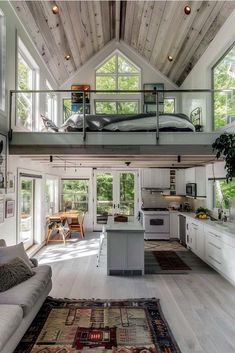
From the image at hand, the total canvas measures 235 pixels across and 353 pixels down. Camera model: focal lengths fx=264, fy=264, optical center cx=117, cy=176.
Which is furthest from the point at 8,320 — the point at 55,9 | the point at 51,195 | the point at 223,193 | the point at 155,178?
the point at 155,178

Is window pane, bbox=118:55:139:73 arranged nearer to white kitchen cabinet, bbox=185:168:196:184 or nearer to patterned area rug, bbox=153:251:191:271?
white kitchen cabinet, bbox=185:168:196:184

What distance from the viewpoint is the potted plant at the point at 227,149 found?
3.98 metres

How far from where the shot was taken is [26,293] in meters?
2.74

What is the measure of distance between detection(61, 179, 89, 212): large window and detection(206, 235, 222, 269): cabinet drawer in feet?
16.0

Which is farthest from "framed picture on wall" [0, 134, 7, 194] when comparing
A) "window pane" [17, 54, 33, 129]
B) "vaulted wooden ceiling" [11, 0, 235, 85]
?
"vaulted wooden ceiling" [11, 0, 235, 85]

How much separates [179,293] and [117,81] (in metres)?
6.61

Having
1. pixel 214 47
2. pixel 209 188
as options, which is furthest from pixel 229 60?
pixel 209 188

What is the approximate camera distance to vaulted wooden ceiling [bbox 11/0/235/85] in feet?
16.4

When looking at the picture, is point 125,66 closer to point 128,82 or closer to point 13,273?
point 128,82

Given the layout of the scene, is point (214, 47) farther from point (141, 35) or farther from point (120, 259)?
point (120, 259)

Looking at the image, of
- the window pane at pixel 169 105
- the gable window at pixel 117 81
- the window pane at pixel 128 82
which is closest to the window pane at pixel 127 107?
the gable window at pixel 117 81

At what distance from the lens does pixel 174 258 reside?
581cm

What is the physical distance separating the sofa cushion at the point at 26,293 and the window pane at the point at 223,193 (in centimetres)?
393

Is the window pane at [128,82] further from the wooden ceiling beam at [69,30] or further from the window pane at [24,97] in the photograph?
the window pane at [24,97]
